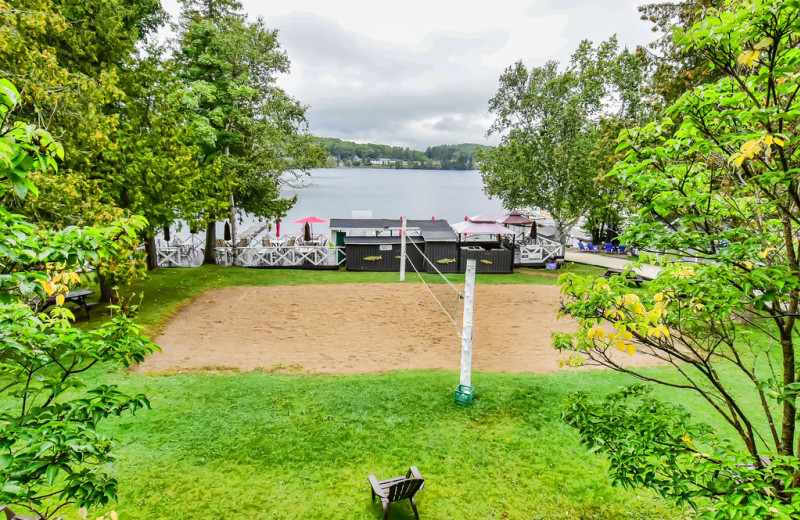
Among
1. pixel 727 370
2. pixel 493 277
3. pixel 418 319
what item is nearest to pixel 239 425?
pixel 418 319

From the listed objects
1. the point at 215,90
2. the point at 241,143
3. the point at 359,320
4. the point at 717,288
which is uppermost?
the point at 215,90

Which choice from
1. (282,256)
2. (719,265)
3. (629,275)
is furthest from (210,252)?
(719,265)

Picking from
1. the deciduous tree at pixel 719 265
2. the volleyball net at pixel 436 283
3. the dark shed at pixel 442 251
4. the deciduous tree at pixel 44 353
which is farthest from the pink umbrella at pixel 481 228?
the deciduous tree at pixel 44 353

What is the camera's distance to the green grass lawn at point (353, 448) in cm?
511

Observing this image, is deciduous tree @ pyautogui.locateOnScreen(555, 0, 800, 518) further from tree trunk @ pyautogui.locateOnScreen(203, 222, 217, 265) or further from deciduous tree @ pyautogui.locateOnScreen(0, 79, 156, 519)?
tree trunk @ pyautogui.locateOnScreen(203, 222, 217, 265)

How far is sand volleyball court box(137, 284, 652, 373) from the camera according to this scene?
9.74 meters

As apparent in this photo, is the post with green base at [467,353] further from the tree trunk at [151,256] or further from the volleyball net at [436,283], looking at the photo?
the tree trunk at [151,256]

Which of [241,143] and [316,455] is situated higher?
[241,143]

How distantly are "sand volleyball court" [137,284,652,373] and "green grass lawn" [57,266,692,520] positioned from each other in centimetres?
92

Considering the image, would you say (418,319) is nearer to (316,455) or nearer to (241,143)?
(316,455)

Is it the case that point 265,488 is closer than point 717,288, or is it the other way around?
point 717,288

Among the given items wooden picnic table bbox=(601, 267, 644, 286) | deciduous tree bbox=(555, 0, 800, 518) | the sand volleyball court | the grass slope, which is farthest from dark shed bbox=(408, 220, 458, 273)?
deciduous tree bbox=(555, 0, 800, 518)

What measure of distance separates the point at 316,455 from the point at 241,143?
51.7 feet

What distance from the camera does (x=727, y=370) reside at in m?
9.13
